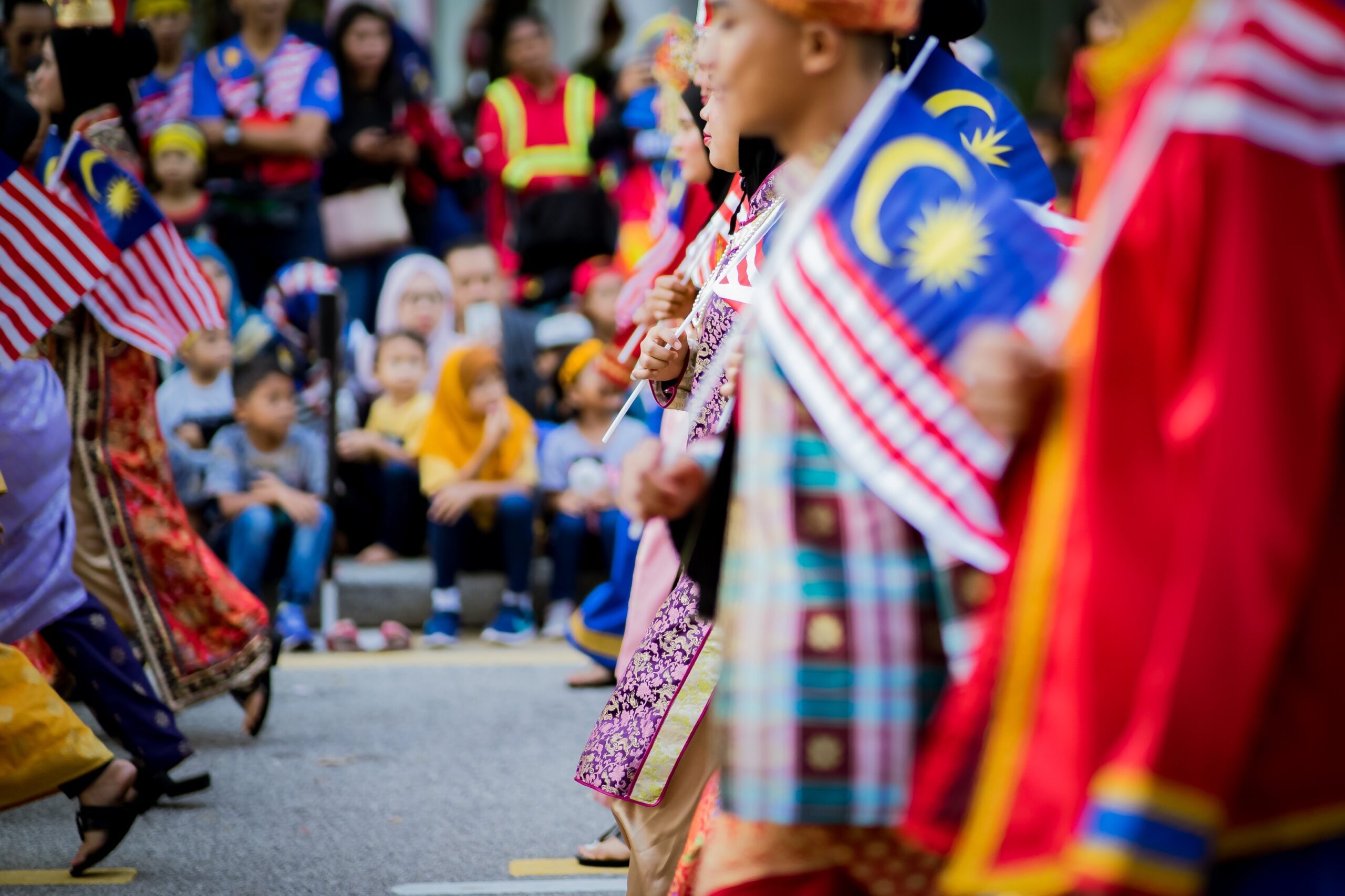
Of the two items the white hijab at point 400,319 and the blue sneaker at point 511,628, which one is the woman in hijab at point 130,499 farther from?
the white hijab at point 400,319

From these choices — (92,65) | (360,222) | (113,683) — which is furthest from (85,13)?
(360,222)

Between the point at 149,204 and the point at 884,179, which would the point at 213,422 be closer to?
the point at 149,204

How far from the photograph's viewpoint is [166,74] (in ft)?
28.8

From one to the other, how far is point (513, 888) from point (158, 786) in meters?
0.92

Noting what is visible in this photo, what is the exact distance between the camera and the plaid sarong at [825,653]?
1.78 m

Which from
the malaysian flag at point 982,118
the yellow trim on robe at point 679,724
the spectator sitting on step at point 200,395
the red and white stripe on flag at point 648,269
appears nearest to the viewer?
the malaysian flag at point 982,118

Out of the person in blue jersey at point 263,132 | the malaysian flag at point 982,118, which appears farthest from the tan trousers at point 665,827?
the person in blue jersey at point 263,132

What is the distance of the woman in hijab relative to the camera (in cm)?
461

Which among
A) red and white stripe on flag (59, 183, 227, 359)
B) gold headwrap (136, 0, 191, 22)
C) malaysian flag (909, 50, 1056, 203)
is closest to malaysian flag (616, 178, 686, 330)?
red and white stripe on flag (59, 183, 227, 359)

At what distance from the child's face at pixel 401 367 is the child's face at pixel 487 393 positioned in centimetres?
54

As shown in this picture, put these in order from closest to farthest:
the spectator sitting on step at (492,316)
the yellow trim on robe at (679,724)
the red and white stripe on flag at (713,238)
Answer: the yellow trim on robe at (679,724), the red and white stripe on flag at (713,238), the spectator sitting on step at (492,316)

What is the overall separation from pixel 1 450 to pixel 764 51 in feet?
8.73

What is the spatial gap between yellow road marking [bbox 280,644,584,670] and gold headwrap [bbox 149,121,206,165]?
106 inches

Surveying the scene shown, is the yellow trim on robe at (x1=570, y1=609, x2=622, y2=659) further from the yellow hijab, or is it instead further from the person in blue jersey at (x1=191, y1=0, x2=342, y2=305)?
the person in blue jersey at (x1=191, y1=0, x2=342, y2=305)
